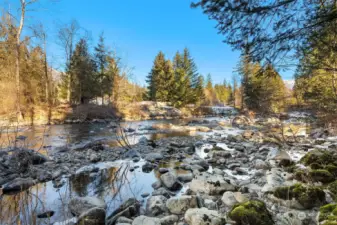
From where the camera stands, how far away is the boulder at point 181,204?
8.67 feet

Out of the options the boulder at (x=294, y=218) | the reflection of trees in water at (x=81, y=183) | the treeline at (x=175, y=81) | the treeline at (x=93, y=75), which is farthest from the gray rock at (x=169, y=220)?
the treeline at (x=175, y=81)

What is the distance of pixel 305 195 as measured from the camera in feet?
8.43

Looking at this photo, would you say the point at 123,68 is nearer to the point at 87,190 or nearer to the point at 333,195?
the point at 87,190

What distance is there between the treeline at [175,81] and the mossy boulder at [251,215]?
973 inches

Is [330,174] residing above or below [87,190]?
above

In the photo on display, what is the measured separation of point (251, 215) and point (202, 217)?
0.56 metres

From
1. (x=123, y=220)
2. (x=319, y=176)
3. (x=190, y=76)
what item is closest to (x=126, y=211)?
(x=123, y=220)

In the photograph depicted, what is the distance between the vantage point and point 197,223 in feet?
7.32

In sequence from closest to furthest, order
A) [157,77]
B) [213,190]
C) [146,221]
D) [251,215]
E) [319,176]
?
[251,215] → [146,221] → [213,190] → [319,176] → [157,77]

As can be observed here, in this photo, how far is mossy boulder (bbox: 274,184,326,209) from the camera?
99.3 inches

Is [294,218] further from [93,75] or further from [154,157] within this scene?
[93,75]

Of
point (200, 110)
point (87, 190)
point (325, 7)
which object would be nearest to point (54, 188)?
point (87, 190)

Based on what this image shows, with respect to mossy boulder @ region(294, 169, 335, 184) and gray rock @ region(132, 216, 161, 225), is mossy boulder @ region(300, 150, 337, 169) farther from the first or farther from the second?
gray rock @ region(132, 216, 161, 225)

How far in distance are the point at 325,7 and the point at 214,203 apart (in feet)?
10.5
